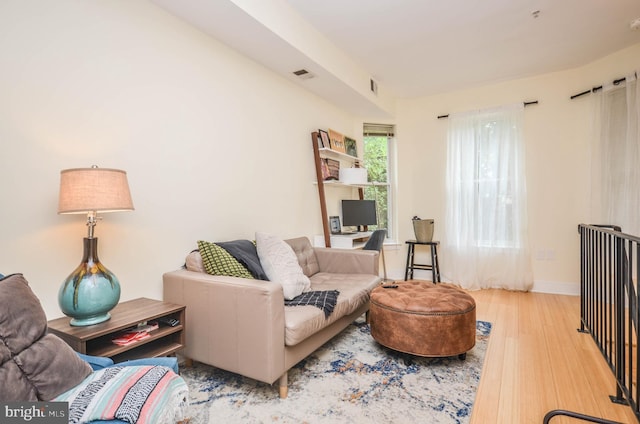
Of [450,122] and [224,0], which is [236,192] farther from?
[450,122]

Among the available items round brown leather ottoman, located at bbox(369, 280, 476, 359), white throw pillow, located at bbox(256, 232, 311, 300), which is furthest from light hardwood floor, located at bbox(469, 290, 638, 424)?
white throw pillow, located at bbox(256, 232, 311, 300)

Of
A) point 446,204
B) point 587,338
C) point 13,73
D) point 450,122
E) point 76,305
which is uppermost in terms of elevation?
point 450,122

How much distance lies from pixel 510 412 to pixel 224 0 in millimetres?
2841

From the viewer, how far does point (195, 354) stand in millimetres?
2012

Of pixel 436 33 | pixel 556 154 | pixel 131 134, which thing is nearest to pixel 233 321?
pixel 131 134

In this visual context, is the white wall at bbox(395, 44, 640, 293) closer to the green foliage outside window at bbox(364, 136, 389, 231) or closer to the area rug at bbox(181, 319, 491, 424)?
the green foliage outside window at bbox(364, 136, 389, 231)

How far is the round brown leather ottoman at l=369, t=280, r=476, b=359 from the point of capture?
207 centimetres

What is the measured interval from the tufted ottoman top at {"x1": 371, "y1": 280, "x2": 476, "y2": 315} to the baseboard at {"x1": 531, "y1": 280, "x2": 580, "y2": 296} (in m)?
2.24

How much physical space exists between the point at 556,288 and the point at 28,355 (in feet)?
15.6

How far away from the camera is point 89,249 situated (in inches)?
63.6

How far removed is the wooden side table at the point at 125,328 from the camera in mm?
1458

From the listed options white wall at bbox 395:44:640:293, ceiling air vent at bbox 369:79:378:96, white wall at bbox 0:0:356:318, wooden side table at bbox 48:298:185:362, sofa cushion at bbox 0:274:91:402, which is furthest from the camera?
ceiling air vent at bbox 369:79:378:96

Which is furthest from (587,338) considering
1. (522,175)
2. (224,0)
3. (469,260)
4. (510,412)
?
(224,0)

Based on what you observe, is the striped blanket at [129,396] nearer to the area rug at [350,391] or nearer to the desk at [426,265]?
the area rug at [350,391]
